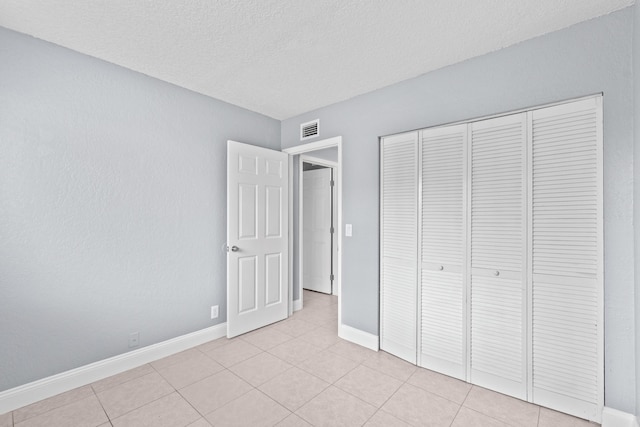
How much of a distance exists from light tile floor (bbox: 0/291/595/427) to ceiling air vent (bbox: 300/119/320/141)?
2374 millimetres

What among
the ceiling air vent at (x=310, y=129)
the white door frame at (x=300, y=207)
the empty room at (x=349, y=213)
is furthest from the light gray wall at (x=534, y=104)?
the white door frame at (x=300, y=207)

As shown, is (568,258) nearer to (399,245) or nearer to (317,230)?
(399,245)

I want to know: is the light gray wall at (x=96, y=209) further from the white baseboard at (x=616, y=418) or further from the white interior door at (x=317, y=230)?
the white baseboard at (x=616, y=418)

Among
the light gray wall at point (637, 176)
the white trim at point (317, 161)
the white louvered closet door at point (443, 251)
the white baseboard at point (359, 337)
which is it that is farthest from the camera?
the white trim at point (317, 161)

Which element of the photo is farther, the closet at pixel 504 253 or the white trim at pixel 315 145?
the white trim at pixel 315 145

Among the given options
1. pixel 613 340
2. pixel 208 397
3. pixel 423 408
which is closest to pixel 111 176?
pixel 208 397

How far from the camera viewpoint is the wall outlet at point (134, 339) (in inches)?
95.0

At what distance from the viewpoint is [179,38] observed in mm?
1976

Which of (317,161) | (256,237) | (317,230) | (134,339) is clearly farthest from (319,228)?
(134,339)

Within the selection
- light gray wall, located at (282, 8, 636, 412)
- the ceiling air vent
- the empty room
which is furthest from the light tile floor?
the ceiling air vent

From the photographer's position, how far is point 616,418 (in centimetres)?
164

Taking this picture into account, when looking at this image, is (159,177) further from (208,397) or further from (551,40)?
(551,40)

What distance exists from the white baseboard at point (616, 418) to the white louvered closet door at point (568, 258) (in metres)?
0.05

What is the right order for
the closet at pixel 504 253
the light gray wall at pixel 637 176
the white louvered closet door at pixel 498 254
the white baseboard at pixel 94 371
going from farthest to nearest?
the white louvered closet door at pixel 498 254
the white baseboard at pixel 94 371
the closet at pixel 504 253
the light gray wall at pixel 637 176
